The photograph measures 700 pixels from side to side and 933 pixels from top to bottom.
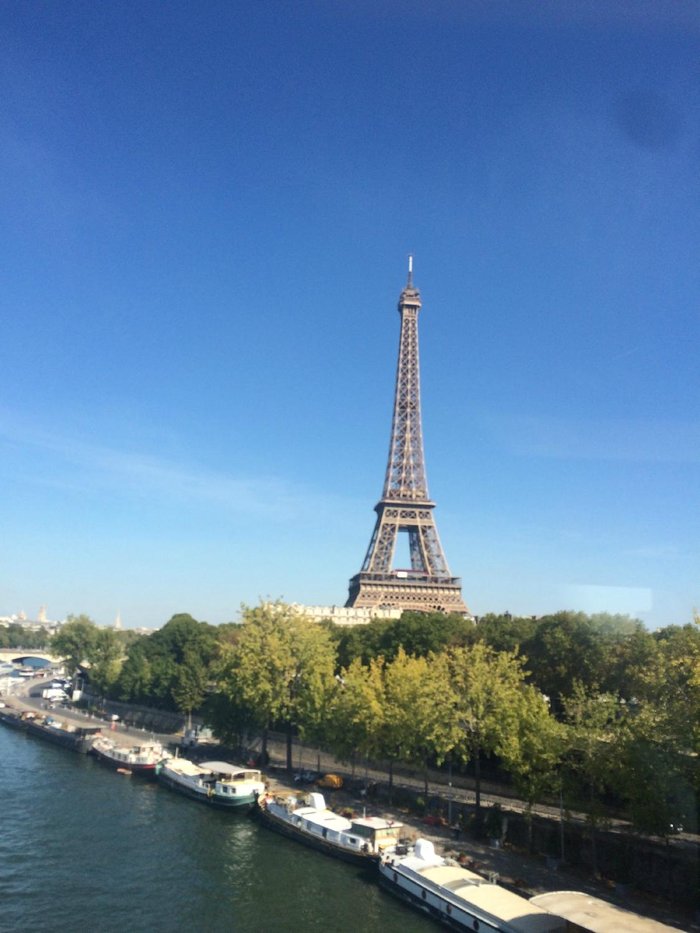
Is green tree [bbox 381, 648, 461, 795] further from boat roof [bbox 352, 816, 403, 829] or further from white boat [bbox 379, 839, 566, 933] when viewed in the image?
white boat [bbox 379, 839, 566, 933]

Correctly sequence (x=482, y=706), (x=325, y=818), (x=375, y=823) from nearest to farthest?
(x=375, y=823)
(x=482, y=706)
(x=325, y=818)

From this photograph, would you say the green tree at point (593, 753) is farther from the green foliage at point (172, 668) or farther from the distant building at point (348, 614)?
the distant building at point (348, 614)

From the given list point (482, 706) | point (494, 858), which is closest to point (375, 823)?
point (494, 858)

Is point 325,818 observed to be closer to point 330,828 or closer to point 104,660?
point 330,828

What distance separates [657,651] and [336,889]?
20849 millimetres

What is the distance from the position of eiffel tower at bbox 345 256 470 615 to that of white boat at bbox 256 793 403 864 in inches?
2291

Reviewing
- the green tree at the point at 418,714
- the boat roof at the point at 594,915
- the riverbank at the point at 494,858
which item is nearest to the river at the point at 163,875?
the riverbank at the point at 494,858

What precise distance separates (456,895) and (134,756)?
32.6 meters

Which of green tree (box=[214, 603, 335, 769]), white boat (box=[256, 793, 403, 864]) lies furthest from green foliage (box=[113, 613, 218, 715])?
white boat (box=[256, 793, 403, 864])

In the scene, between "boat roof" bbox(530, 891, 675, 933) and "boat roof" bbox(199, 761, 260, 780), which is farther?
"boat roof" bbox(199, 761, 260, 780)

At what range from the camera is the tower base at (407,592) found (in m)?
95.2

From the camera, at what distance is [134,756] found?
5056cm

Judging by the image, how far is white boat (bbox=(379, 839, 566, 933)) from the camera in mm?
22344

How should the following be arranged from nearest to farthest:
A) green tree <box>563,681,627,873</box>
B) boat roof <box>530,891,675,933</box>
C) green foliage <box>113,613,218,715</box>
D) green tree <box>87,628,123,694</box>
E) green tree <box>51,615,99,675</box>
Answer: boat roof <box>530,891,675,933</box> < green tree <box>563,681,627,873</box> < green foliage <box>113,613,218,715</box> < green tree <box>87,628,123,694</box> < green tree <box>51,615,99,675</box>
